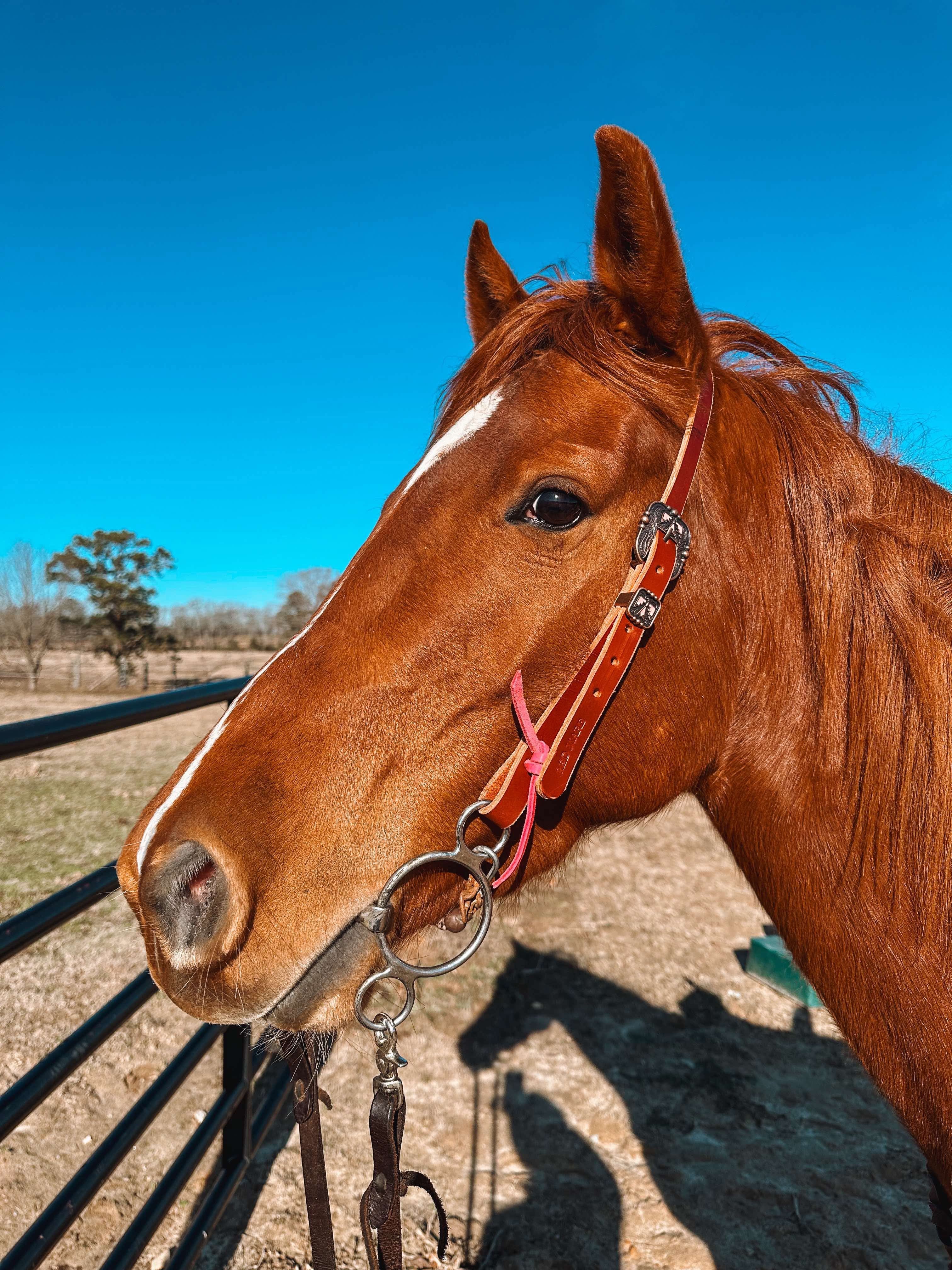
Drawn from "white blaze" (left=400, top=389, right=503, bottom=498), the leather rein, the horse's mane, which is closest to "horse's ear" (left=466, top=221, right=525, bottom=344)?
the horse's mane

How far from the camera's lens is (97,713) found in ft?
6.07

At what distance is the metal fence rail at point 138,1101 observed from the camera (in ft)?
5.03

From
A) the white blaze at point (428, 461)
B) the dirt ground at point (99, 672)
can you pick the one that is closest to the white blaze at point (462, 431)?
the white blaze at point (428, 461)

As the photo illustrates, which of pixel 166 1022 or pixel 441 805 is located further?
pixel 166 1022

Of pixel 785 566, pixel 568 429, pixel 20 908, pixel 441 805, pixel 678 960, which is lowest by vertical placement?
pixel 678 960

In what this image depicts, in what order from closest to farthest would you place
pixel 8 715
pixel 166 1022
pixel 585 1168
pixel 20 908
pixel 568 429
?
pixel 568 429
pixel 585 1168
pixel 166 1022
pixel 20 908
pixel 8 715

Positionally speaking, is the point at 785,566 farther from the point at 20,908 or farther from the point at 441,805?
the point at 20,908

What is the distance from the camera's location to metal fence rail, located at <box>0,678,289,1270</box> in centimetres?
153

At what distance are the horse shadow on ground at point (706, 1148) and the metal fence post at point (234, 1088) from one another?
1.07 meters

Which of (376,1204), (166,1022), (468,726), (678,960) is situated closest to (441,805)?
(468,726)

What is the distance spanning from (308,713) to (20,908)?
5.07 metres

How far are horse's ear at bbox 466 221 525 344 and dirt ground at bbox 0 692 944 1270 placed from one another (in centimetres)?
163

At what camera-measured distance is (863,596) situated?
4.82ft

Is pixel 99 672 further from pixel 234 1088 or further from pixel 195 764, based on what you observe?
pixel 195 764
